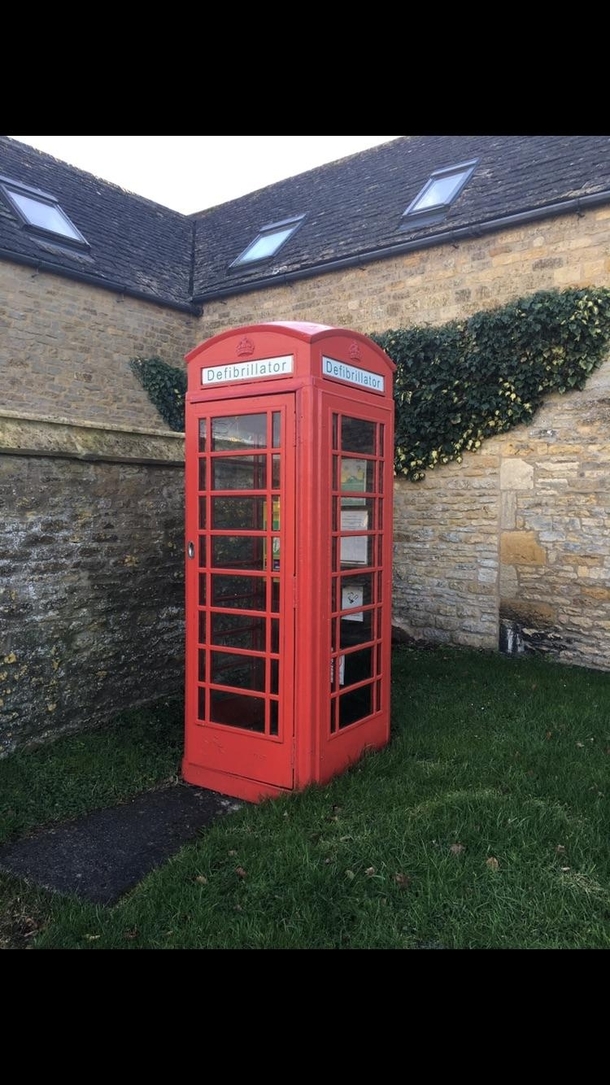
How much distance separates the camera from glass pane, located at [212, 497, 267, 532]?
444 centimetres

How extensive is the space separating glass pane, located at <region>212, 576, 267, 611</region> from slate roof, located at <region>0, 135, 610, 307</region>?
5994 millimetres

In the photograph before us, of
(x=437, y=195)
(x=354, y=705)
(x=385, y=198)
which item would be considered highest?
(x=385, y=198)

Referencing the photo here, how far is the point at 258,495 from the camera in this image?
4.21 meters

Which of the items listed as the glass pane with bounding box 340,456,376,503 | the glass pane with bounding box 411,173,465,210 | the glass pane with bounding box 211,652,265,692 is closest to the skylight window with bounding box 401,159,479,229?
the glass pane with bounding box 411,173,465,210

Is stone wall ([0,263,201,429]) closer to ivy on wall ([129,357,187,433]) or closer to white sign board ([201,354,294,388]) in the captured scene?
ivy on wall ([129,357,187,433])

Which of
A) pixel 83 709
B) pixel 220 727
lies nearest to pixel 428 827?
pixel 220 727

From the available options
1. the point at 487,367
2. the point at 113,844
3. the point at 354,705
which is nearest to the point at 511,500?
the point at 487,367

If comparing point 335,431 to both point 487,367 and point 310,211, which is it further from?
point 310,211

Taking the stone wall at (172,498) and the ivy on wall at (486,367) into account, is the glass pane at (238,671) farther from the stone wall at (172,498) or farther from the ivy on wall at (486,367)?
the ivy on wall at (486,367)

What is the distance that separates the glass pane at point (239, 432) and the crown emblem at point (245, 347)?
→ 1.21ft

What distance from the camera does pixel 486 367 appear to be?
800 centimetres

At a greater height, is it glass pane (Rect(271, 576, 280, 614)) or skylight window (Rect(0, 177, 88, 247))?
skylight window (Rect(0, 177, 88, 247))

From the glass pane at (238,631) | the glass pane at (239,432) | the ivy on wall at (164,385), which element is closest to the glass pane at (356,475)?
the glass pane at (239,432)

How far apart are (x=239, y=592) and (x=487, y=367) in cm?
498
